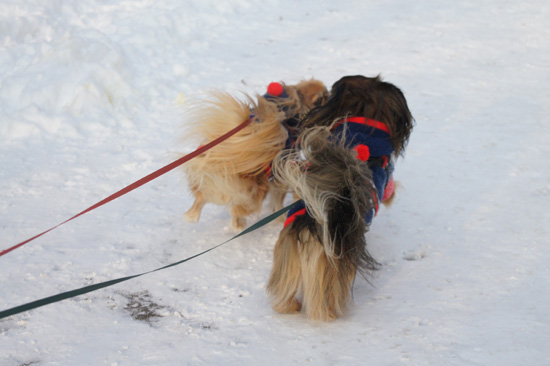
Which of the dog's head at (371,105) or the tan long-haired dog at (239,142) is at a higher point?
the dog's head at (371,105)

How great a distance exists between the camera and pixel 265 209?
4078 millimetres

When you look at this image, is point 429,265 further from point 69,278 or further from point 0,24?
point 0,24

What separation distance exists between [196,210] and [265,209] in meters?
0.58

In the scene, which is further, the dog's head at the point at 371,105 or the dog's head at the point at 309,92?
the dog's head at the point at 309,92

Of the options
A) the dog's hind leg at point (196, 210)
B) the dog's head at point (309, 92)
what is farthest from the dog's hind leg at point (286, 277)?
the dog's head at point (309, 92)

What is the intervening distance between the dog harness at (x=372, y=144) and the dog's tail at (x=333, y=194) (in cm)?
13

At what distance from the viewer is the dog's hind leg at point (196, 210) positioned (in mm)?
3684

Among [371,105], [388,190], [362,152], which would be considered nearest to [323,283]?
[362,152]

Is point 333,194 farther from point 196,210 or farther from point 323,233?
point 196,210

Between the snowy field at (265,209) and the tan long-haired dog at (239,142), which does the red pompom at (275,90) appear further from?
the snowy field at (265,209)

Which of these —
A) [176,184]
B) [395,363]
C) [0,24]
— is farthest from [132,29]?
[395,363]

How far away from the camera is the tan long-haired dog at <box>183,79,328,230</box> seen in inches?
128

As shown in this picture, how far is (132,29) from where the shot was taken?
650 centimetres

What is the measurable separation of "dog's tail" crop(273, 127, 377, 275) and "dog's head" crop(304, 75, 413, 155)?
0.37 m
